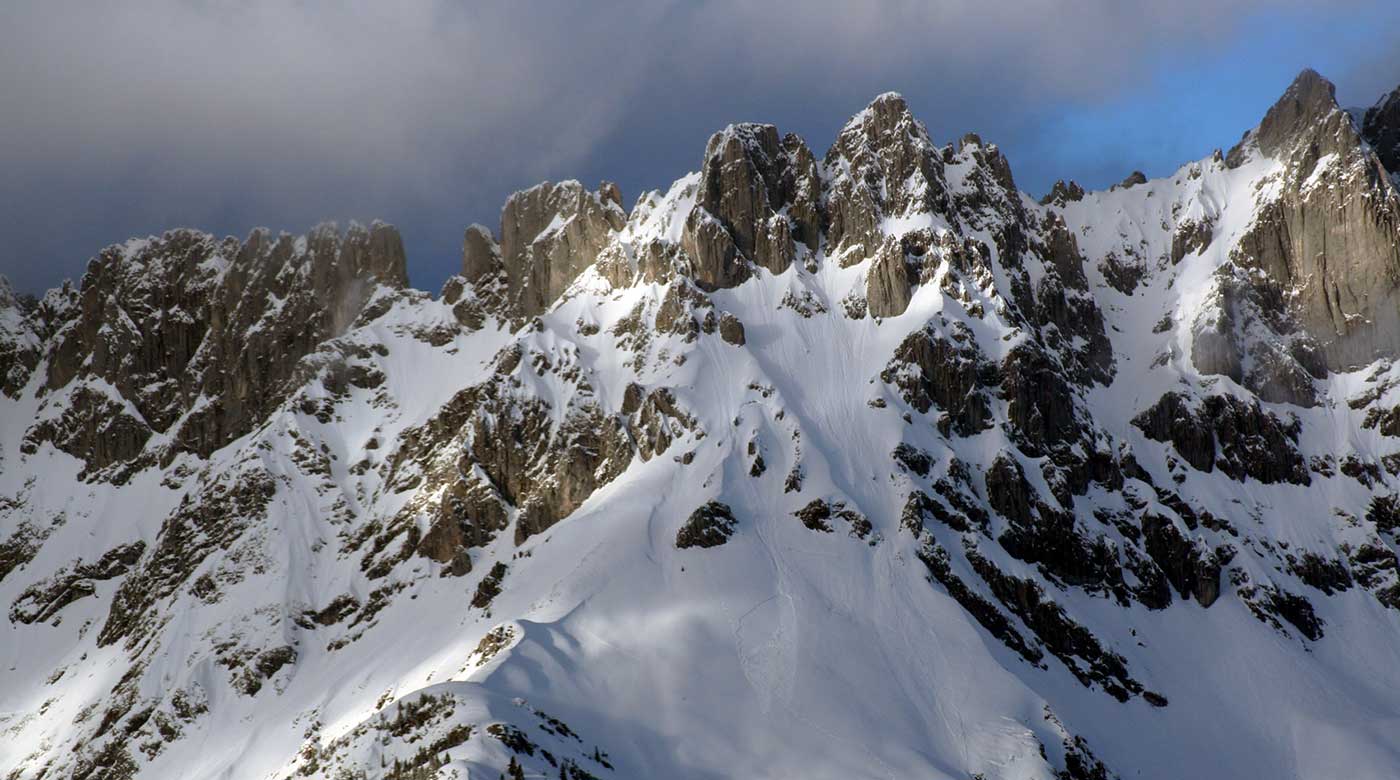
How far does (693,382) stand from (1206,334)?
71.7 meters

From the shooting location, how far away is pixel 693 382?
165 meters

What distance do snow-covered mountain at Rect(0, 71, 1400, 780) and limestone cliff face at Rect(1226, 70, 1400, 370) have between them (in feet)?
1.84

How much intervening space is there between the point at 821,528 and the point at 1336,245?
304ft

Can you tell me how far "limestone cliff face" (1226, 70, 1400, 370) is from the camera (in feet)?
606

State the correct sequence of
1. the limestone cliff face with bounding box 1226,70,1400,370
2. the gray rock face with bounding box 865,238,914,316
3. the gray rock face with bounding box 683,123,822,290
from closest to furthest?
the gray rock face with bounding box 865,238,914,316 → the gray rock face with bounding box 683,123,822,290 → the limestone cliff face with bounding box 1226,70,1400,370

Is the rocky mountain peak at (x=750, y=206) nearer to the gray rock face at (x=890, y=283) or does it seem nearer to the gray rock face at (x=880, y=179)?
the gray rock face at (x=880, y=179)

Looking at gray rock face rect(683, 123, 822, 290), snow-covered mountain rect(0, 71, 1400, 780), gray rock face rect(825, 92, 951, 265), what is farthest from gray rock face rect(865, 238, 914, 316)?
gray rock face rect(683, 123, 822, 290)

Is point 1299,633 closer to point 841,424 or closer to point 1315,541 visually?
point 1315,541

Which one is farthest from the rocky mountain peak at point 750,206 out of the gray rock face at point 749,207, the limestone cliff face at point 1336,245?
the limestone cliff face at point 1336,245

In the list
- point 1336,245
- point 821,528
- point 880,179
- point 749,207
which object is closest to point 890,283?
point 880,179

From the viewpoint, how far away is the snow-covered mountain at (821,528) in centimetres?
12975

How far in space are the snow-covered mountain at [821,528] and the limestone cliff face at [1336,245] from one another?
560mm

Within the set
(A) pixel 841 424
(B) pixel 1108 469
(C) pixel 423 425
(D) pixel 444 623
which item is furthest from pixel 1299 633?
(C) pixel 423 425

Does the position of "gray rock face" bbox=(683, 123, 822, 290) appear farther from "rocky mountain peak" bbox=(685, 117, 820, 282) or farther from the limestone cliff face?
the limestone cliff face
